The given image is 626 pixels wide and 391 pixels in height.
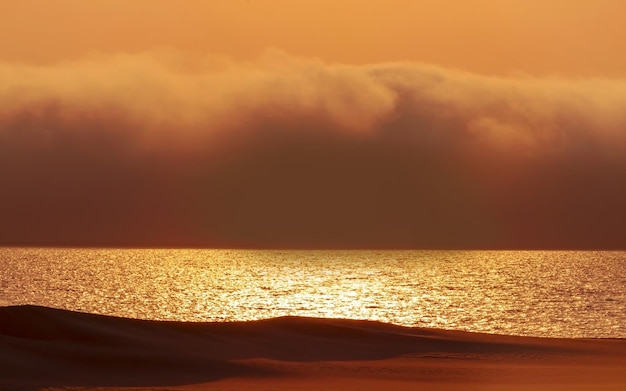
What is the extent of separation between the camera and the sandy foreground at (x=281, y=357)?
1129 inches

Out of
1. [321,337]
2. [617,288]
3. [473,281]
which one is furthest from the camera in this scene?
[473,281]

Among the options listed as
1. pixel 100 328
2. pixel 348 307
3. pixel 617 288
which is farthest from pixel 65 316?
pixel 617 288

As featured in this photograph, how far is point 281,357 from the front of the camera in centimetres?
3431

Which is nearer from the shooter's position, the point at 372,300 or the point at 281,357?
the point at 281,357

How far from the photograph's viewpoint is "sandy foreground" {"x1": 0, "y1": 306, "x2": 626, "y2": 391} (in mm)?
28672

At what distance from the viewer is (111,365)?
3112 cm

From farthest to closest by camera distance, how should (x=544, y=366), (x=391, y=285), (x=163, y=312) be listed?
(x=391, y=285) < (x=163, y=312) < (x=544, y=366)

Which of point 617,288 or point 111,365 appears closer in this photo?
point 111,365

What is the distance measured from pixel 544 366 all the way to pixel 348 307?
46150 mm

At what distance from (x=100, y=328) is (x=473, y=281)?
92079 millimetres

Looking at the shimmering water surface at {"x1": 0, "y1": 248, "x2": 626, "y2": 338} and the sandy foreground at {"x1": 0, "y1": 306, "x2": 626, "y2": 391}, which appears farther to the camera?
the shimmering water surface at {"x1": 0, "y1": 248, "x2": 626, "y2": 338}

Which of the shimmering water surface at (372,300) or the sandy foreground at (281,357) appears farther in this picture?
the shimmering water surface at (372,300)

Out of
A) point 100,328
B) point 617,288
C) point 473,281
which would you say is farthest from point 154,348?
point 473,281

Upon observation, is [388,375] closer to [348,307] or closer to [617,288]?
[348,307]
